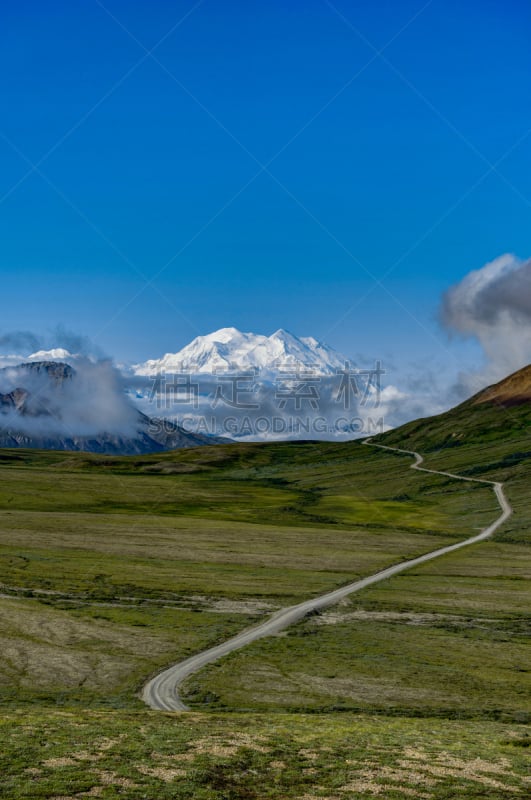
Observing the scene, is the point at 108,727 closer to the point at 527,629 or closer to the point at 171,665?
the point at 171,665

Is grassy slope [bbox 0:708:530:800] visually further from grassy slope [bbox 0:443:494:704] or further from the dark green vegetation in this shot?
grassy slope [bbox 0:443:494:704]

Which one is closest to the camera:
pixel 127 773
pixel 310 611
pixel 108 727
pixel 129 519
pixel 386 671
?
pixel 127 773

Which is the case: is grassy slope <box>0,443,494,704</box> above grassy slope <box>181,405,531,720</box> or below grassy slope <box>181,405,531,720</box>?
above

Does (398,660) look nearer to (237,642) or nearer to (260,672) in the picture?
(260,672)

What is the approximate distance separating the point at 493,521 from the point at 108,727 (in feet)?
518

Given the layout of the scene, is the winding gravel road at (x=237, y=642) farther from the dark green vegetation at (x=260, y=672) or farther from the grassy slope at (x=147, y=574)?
the grassy slope at (x=147, y=574)

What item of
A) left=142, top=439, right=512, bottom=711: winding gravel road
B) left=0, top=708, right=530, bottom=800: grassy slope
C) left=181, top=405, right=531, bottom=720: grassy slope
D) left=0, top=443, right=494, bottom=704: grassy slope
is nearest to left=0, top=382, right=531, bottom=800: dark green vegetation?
left=0, top=708, right=530, bottom=800: grassy slope

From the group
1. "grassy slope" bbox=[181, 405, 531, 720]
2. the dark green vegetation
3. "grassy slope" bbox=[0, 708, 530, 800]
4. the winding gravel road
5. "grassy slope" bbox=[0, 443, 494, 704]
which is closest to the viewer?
"grassy slope" bbox=[0, 708, 530, 800]

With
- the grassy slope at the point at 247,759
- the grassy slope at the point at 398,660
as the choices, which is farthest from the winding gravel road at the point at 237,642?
the grassy slope at the point at 247,759

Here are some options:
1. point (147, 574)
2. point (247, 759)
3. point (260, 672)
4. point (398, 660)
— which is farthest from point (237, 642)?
point (147, 574)

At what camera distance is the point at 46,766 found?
109 ft

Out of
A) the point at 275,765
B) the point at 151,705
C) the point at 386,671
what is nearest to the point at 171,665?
the point at 151,705

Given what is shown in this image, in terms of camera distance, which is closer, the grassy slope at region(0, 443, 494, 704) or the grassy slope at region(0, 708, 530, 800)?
the grassy slope at region(0, 708, 530, 800)

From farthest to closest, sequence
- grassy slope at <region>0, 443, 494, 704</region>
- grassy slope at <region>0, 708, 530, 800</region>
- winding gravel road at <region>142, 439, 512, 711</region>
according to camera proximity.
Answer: grassy slope at <region>0, 443, 494, 704</region> → winding gravel road at <region>142, 439, 512, 711</region> → grassy slope at <region>0, 708, 530, 800</region>
